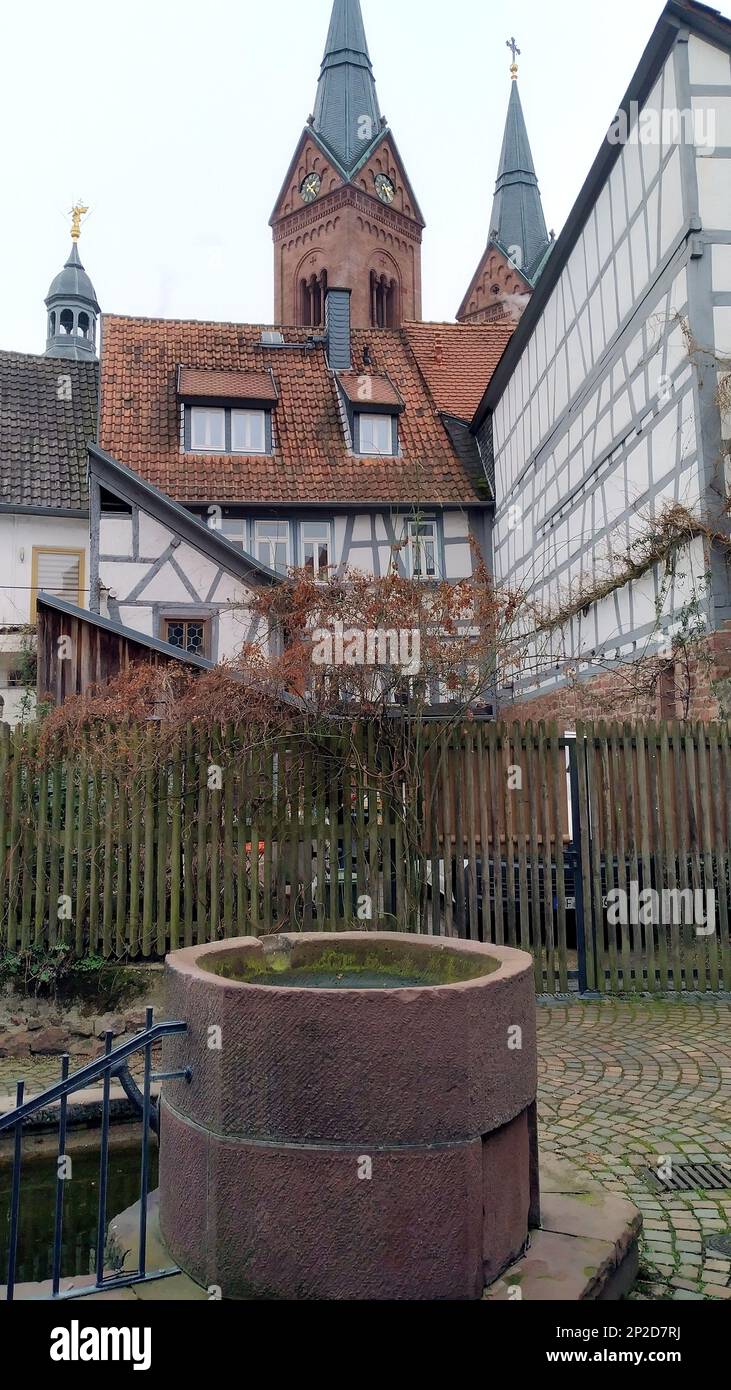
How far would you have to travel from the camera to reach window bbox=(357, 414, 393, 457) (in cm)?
2014

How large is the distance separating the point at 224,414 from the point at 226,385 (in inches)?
29.9

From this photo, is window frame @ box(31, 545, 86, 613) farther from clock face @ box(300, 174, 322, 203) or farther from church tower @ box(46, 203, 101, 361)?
clock face @ box(300, 174, 322, 203)

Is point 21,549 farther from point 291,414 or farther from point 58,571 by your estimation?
point 291,414

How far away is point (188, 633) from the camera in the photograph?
16359 millimetres

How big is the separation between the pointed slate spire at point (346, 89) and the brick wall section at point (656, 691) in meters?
34.6

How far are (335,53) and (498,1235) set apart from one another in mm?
46762

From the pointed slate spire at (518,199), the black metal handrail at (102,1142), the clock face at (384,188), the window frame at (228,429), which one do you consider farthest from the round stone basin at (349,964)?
the pointed slate spire at (518,199)

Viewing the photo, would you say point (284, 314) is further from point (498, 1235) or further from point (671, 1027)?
point (498, 1235)

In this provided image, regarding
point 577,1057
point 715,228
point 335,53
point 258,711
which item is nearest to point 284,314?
point 335,53

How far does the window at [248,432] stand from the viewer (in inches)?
778

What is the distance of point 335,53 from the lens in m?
39.9

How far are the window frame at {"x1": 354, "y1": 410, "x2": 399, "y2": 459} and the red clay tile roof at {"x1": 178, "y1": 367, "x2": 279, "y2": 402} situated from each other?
181cm

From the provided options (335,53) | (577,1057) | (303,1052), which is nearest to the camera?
(303,1052)

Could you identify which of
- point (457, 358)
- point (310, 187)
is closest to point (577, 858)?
point (457, 358)
